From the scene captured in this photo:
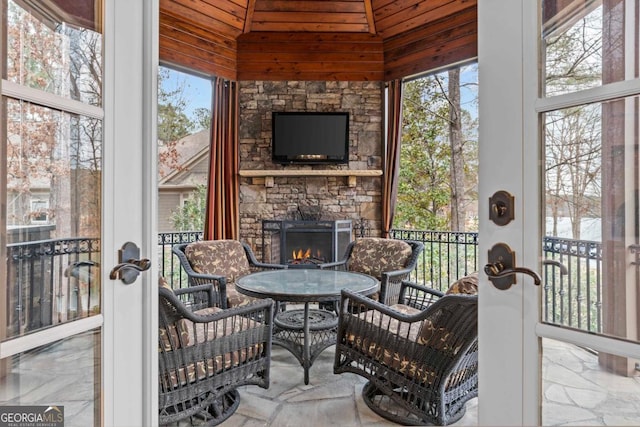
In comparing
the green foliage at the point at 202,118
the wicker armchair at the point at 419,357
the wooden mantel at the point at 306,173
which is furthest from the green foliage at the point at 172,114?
the wicker armchair at the point at 419,357

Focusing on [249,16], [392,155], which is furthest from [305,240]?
[249,16]

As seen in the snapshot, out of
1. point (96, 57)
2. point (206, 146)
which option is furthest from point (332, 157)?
point (96, 57)

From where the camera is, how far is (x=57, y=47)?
0.93 metres

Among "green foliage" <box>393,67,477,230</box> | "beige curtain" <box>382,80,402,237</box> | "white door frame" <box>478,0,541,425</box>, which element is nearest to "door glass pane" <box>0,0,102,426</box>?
"white door frame" <box>478,0,541,425</box>

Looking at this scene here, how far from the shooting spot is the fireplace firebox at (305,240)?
16.1 feet

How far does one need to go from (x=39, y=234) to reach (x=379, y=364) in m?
1.71

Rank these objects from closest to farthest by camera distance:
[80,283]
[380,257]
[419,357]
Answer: [80,283] < [419,357] < [380,257]

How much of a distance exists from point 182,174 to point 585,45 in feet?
15.9

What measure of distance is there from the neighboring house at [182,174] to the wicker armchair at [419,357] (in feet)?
11.5

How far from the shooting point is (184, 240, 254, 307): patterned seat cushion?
347cm

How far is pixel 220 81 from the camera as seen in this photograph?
493cm

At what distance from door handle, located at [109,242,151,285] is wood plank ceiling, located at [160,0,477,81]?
4.12 meters

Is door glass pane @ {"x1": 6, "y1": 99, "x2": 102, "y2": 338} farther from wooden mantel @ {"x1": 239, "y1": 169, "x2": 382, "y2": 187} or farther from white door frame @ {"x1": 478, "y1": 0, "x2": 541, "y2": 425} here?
wooden mantel @ {"x1": 239, "y1": 169, "x2": 382, "y2": 187}

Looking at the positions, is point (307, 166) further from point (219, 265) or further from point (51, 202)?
point (51, 202)
